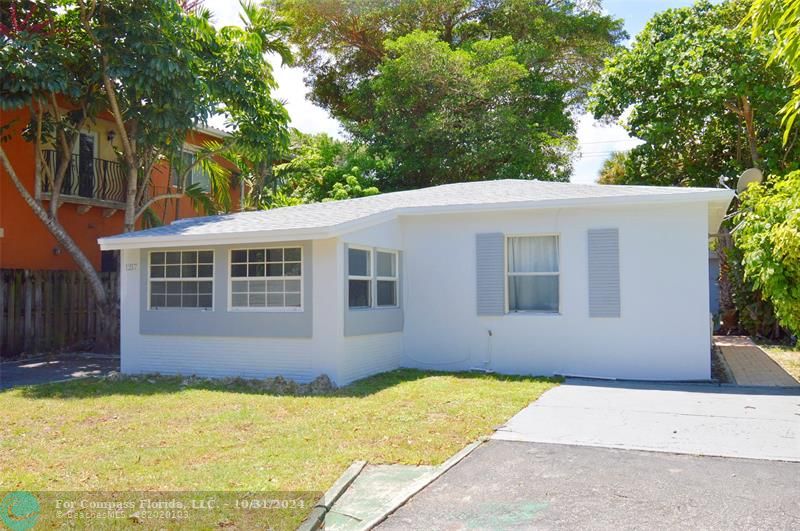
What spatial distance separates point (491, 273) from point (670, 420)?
4.44 metres

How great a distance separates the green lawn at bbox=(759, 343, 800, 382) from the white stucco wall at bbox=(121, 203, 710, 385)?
2442mm

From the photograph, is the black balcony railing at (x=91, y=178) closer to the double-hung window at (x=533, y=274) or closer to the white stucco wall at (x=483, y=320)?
the white stucco wall at (x=483, y=320)

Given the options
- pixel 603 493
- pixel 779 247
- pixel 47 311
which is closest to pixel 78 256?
pixel 47 311

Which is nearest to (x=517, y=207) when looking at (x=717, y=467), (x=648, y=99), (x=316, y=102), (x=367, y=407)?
(x=367, y=407)

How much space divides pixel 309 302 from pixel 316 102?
62.6ft

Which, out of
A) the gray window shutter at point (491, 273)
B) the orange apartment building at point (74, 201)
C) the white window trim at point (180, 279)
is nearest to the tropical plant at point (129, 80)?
the orange apartment building at point (74, 201)

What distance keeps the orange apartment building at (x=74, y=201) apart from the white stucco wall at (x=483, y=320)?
5.16 m

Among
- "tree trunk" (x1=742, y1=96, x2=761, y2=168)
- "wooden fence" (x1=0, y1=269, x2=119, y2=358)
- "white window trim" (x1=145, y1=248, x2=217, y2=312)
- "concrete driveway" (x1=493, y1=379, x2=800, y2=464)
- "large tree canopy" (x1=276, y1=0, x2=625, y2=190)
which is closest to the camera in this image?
"concrete driveway" (x1=493, y1=379, x2=800, y2=464)

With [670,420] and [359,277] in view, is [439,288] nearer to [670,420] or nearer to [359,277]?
[359,277]

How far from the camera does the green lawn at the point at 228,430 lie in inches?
216

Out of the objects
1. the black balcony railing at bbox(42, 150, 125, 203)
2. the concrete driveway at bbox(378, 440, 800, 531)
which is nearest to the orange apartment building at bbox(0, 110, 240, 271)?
the black balcony railing at bbox(42, 150, 125, 203)

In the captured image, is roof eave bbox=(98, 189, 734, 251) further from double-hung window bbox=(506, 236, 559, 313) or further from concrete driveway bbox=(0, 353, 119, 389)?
concrete driveway bbox=(0, 353, 119, 389)

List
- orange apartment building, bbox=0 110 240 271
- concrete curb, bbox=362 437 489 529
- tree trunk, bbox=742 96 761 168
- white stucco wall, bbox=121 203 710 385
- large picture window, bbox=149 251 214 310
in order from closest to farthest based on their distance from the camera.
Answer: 1. concrete curb, bbox=362 437 489 529
2. white stucco wall, bbox=121 203 710 385
3. large picture window, bbox=149 251 214 310
4. orange apartment building, bbox=0 110 240 271
5. tree trunk, bbox=742 96 761 168

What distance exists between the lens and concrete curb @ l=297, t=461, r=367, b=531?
14.8ft
